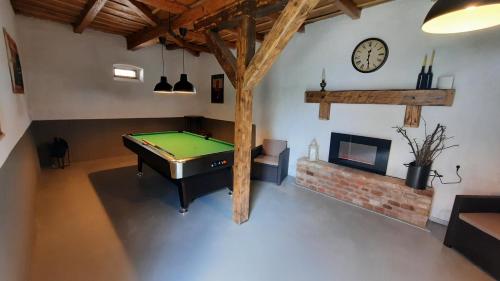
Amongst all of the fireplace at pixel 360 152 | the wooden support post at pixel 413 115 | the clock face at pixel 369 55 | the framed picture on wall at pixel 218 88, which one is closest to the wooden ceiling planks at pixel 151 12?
the clock face at pixel 369 55

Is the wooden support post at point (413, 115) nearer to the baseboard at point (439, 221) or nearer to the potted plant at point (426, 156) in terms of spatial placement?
the potted plant at point (426, 156)

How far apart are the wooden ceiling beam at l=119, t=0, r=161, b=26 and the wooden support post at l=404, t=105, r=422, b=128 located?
403 cm

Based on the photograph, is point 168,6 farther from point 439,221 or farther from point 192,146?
point 439,221

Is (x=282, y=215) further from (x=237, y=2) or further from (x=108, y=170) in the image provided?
(x=108, y=170)

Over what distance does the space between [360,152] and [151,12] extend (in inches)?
159

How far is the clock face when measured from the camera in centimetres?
309

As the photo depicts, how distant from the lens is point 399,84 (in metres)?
2.99

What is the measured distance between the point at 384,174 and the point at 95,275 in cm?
371

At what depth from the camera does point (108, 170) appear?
4297 mm

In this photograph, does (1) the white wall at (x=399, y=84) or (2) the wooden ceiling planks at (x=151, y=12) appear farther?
(2) the wooden ceiling planks at (x=151, y=12)

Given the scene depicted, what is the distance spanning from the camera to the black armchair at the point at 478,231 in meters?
1.97

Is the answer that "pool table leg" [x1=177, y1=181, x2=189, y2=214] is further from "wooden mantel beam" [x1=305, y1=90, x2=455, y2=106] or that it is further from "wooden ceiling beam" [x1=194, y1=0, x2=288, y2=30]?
"wooden mantel beam" [x1=305, y1=90, x2=455, y2=106]

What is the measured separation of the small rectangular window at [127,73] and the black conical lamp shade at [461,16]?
5.55 metres

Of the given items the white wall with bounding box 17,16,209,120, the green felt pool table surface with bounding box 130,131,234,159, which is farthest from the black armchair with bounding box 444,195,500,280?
the white wall with bounding box 17,16,209,120
